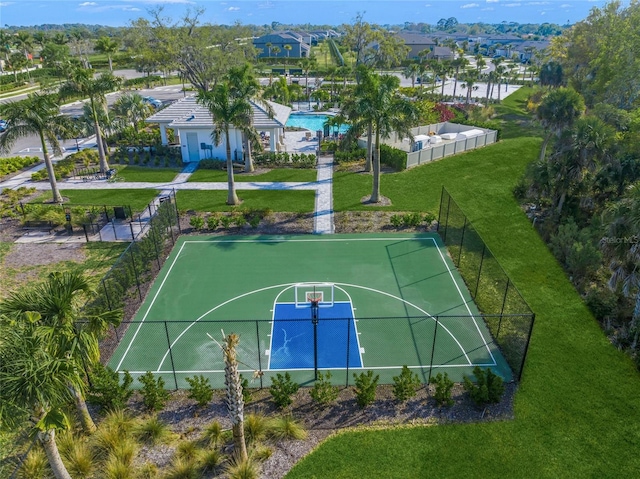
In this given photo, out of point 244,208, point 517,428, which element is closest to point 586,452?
point 517,428

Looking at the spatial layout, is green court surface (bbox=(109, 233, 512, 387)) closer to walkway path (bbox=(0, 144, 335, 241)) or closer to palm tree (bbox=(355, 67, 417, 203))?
palm tree (bbox=(355, 67, 417, 203))

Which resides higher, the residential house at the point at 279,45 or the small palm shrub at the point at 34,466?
the residential house at the point at 279,45

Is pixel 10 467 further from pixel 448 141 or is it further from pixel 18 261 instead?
pixel 448 141

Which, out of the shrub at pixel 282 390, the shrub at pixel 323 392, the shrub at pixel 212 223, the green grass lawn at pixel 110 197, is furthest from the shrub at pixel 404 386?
the green grass lawn at pixel 110 197

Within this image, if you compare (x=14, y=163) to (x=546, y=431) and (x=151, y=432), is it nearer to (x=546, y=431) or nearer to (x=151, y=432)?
(x=151, y=432)

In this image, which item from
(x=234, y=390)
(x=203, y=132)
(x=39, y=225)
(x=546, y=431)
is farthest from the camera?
(x=203, y=132)

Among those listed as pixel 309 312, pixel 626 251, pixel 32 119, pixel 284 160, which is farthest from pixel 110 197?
pixel 626 251

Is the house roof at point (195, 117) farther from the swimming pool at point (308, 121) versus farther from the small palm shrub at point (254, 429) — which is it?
the small palm shrub at point (254, 429)
